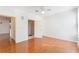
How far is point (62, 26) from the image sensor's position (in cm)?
224

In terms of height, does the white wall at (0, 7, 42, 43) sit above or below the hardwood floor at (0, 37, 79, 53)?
A: above

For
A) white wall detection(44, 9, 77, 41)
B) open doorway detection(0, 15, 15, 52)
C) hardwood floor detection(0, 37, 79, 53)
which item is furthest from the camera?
open doorway detection(0, 15, 15, 52)

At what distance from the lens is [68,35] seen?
214cm

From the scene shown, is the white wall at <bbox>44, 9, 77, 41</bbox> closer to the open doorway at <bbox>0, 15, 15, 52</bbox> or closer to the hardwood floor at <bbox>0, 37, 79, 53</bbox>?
the hardwood floor at <bbox>0, 37, 79, 53</bbox>

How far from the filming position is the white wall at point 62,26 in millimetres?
2057

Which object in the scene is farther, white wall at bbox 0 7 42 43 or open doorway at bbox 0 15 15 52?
open doorway at bbox 0 15 15 52

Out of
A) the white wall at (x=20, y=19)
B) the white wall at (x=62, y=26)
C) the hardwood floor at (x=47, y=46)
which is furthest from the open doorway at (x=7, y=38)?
the white wall at (x=62, y=26)

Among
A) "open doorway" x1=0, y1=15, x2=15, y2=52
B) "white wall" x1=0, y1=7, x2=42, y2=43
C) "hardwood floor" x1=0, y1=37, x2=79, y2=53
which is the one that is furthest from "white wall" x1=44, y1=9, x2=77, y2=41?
"open doorway" x1=0, y1=15, x2=15, y2=52

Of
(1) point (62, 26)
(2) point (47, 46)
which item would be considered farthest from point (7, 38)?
(1) point (62, 26)

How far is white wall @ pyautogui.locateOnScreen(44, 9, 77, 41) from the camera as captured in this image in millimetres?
2057

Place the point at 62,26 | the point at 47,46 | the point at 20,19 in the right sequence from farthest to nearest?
1. the point at 20,19
2. the point at 47,46
3. the point at 62,26

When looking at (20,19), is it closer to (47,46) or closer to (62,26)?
(47,46)
